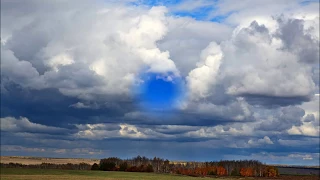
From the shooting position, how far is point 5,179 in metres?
90.1
